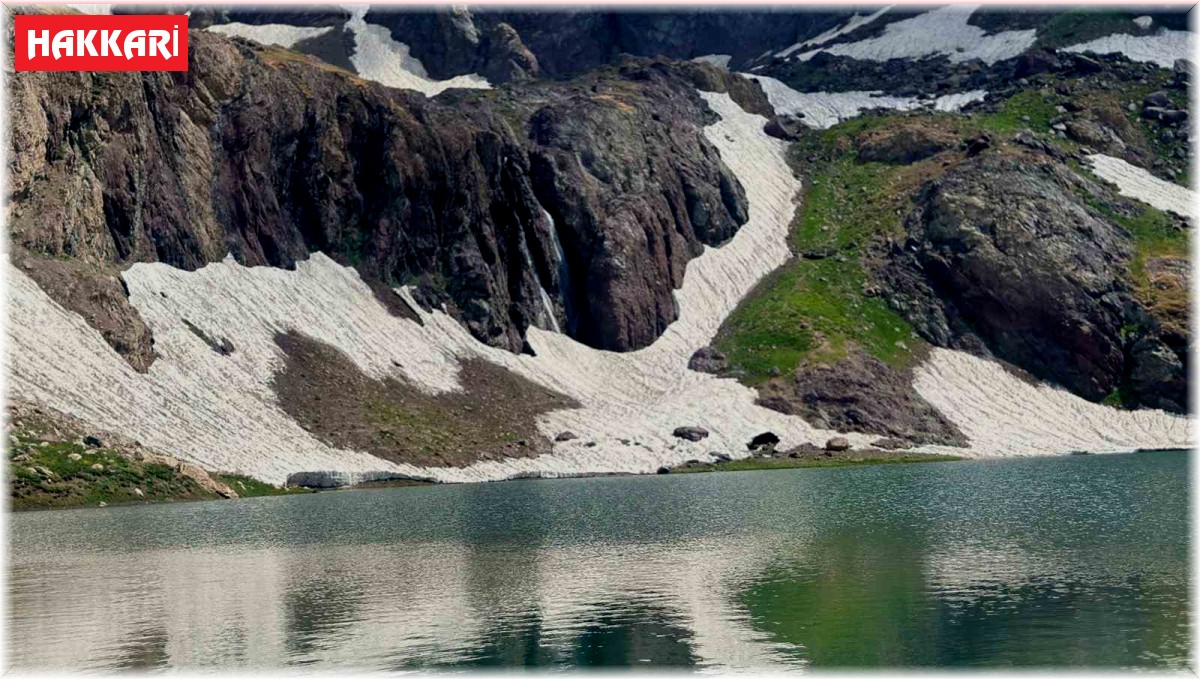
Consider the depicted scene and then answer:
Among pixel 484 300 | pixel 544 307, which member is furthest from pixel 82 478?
pixel 544 307

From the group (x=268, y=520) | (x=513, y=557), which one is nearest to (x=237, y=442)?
(x=268, y=520)

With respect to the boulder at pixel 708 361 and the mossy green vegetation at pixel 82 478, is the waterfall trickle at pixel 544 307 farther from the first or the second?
the mossy green vegetation at pixel 82 478

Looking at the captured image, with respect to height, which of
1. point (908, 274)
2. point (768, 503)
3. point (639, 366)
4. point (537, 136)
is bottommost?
point (768, 503)

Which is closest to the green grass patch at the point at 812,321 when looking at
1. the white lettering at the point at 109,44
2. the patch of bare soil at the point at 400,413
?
the patch of bare soil at the point at 400,413

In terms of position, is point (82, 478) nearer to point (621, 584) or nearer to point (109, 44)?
point (621, 584)

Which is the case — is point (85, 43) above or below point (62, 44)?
above

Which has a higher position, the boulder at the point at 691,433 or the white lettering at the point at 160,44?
the white lettering at the point at 160,44

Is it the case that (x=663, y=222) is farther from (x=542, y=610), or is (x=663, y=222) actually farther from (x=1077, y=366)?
(x=542, y=610)
